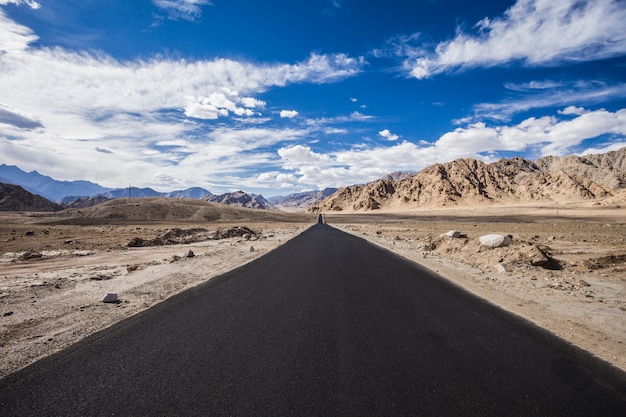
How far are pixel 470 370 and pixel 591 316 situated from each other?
527 centimetres

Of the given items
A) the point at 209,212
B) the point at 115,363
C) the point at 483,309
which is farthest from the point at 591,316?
the point at 209,212

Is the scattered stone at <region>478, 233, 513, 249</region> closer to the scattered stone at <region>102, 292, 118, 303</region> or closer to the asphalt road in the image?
the asphalt road

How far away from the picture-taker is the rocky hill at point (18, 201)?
157375 mm

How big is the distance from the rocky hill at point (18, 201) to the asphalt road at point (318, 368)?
20809cm

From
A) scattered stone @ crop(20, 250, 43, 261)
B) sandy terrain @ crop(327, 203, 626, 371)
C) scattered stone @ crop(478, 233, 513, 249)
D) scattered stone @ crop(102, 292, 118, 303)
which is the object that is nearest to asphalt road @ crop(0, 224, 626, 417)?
sandy terrain @ crop(327, 203, 626, 371)

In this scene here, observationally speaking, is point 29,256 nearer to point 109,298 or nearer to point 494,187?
point 109,298

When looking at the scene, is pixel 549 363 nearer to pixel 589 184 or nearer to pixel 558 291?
pixel 558 291

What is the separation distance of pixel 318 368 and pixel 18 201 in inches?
8637

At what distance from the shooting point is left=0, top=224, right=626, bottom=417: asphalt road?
363 centimetres

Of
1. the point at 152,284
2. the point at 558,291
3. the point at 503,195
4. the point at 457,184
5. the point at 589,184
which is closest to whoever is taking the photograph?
the point at 558,291

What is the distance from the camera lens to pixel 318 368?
175 inches

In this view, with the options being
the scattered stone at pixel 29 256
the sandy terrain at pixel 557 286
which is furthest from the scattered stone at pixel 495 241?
the scattered stone at pixel 29 256

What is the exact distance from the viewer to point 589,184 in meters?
142

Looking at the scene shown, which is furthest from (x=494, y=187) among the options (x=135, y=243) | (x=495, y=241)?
(x=135, y=243)
